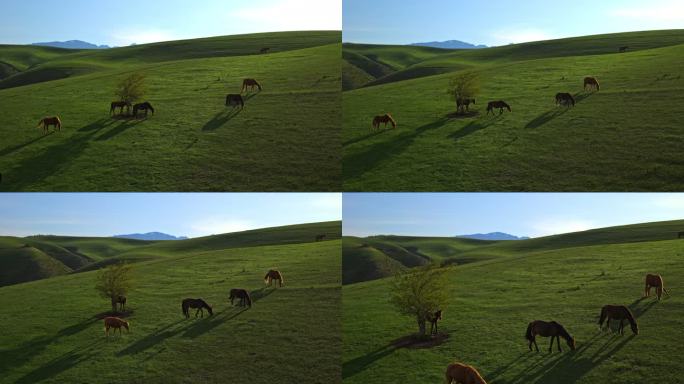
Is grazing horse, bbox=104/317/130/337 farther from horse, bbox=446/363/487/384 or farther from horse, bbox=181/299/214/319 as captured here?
horse, bbox=446/363/487/384

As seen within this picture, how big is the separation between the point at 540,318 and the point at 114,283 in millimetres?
22859

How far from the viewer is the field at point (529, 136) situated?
101ft

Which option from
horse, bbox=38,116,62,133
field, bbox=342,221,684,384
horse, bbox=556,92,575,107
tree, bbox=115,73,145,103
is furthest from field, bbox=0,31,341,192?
horse, bbox=556,92,575,107

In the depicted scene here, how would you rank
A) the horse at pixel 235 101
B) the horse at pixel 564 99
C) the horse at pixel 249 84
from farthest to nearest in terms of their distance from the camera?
the horse at pixel 249 84 < the horse at pixel 235 101 < the horse at pixel 564 99

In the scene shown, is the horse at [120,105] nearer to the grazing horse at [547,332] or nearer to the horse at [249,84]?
the horse at [249,84]

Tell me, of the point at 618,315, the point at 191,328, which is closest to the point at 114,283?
the point at 191,328

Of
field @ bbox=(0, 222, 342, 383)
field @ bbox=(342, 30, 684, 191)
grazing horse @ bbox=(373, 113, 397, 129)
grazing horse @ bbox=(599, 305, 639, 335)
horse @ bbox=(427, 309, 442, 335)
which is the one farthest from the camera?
grazing horse @ bbox=(373, 113, 397, 129)

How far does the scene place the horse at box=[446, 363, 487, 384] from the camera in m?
25.2

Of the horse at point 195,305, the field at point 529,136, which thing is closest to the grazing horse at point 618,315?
the field at point 529,136

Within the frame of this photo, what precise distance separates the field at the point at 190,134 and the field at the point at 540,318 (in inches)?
239

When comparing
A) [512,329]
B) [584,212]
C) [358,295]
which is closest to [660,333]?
[512,329]

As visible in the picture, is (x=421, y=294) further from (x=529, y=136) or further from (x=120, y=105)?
(x=120, y=105)

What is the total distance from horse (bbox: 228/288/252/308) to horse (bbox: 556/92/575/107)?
72.4 feet

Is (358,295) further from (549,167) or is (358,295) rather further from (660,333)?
(660,333)
